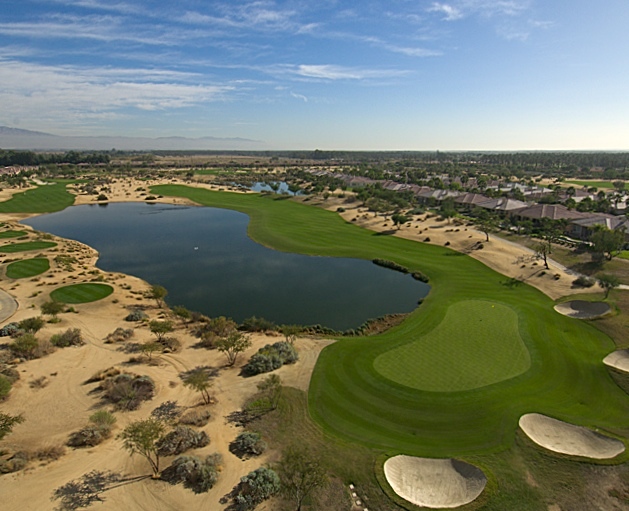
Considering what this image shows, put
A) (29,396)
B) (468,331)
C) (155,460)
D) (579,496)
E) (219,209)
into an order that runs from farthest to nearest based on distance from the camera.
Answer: (219,209)
(468,331)
(29,396)
(155,460)
(579,496)

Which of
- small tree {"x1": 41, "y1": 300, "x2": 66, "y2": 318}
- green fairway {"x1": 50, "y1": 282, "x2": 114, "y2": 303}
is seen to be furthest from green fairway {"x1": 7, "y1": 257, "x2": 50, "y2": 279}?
small tree {"x1": 41, "y1": 300, "x2": 66, "y2": 318}

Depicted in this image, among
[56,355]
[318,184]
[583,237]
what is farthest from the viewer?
[318,184]

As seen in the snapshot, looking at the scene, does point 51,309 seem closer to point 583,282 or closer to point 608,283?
point 583,282

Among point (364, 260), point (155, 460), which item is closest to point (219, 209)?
point (364, 260)

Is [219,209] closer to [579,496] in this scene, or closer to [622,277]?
[622,277]

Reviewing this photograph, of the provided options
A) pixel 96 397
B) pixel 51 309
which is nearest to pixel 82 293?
pixel 51 309
